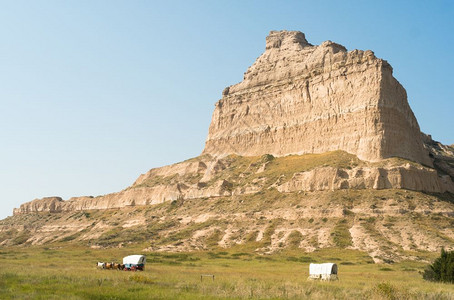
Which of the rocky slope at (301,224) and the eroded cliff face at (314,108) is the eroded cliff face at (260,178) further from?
the eroded cliff face at (314,108)

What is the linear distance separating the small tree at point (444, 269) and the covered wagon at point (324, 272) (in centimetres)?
833

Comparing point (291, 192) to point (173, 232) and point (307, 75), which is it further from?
point (307, 75)

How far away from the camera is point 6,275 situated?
112 feet

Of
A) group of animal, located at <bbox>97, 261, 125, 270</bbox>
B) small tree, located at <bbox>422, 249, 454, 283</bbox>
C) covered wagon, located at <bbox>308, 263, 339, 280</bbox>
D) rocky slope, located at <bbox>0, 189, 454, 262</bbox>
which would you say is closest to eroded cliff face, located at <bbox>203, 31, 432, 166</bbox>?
rocky slope, located at <bbox>0, 189, 454, 262</bbox>

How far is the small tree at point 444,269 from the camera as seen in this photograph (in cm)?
3678

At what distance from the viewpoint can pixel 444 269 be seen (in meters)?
37.2

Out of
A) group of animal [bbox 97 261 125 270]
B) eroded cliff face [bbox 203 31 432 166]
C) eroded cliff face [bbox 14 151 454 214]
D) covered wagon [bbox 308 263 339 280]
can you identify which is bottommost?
group of animal [bbox 97 261 125 270]

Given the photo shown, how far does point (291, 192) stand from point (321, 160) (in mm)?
10996

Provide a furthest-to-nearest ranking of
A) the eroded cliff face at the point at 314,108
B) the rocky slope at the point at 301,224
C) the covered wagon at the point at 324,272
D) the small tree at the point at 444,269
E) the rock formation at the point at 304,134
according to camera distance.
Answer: the eroded cliff face at the point at 314,108 < the rock formation at the point at 304,134 < the rocky slope at the point at 301,224 < the covered wagon at the point at 324,272 < the small tree at the point at 444,269

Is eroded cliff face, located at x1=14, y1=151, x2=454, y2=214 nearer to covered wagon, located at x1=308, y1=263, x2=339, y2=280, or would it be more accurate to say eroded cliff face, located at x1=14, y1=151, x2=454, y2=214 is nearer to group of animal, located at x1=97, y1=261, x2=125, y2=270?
covered wagon, located at x1=308, y1=263, x2=339, y2=280

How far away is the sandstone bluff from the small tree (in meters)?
17.6

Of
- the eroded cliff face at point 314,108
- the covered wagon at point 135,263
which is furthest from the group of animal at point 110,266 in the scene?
the eroded cliff face at point 314,108

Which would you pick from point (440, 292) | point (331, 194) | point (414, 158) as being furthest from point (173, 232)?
point (440, 292)

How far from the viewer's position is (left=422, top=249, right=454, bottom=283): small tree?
36781mm
